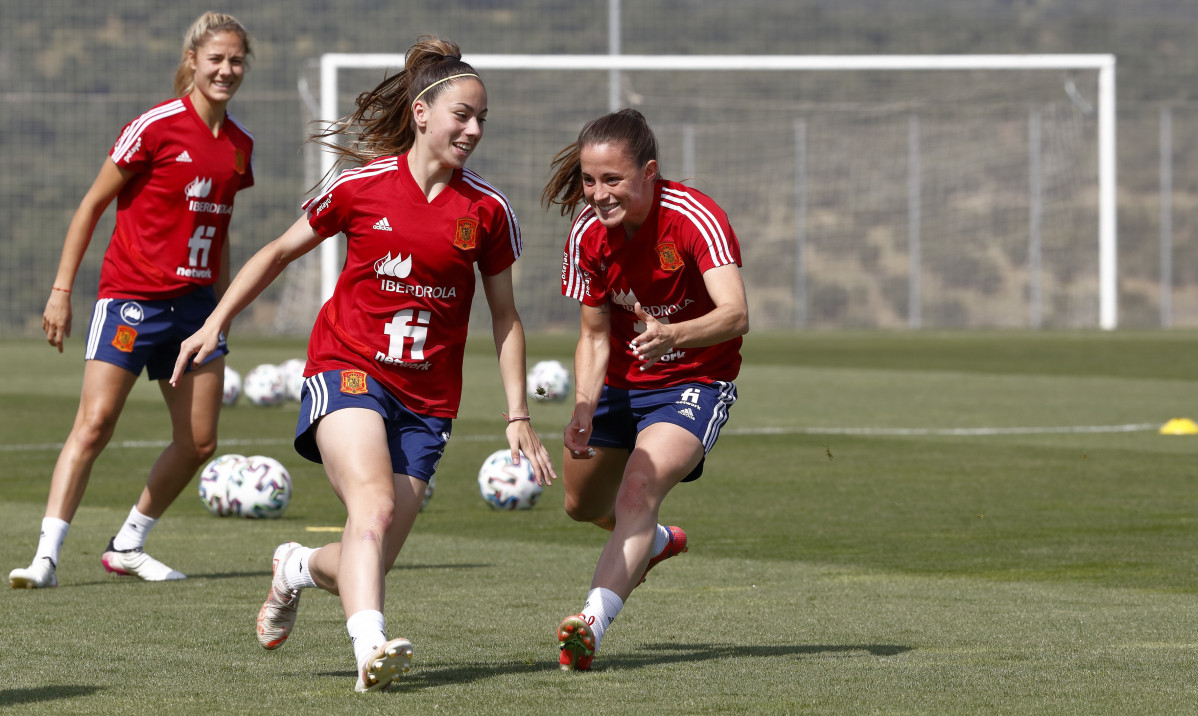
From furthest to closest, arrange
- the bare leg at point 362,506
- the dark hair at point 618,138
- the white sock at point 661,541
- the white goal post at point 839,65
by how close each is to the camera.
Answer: the white goal post at point 839,65 → the white sock at point 661,541 → the dark hair at point 618,138 → the bare leg at point 362,506

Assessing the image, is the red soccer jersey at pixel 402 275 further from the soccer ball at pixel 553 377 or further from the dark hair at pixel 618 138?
the soccer ball at pixel 553 377

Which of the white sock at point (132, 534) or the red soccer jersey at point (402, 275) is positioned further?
the white sock at point (132, 534)

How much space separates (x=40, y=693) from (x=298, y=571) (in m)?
0.84

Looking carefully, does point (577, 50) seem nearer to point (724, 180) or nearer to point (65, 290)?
point (724, 180)

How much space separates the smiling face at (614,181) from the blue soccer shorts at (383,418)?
0.82 meters

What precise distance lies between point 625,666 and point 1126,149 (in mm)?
44914

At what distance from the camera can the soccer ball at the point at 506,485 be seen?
35.0 ft

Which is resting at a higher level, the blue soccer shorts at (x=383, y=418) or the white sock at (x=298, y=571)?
the blue soccer shorts at (x=383, y=418)

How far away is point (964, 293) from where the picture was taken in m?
41.1

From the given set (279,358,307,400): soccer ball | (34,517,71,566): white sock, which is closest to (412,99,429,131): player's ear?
(34,517,71,566): white sock

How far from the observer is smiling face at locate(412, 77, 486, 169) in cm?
560

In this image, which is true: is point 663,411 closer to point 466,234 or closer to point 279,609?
point 466,234

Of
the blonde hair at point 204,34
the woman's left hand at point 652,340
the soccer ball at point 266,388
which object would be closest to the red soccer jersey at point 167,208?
the blonde hair at point 204,34

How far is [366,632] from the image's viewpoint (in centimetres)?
509
